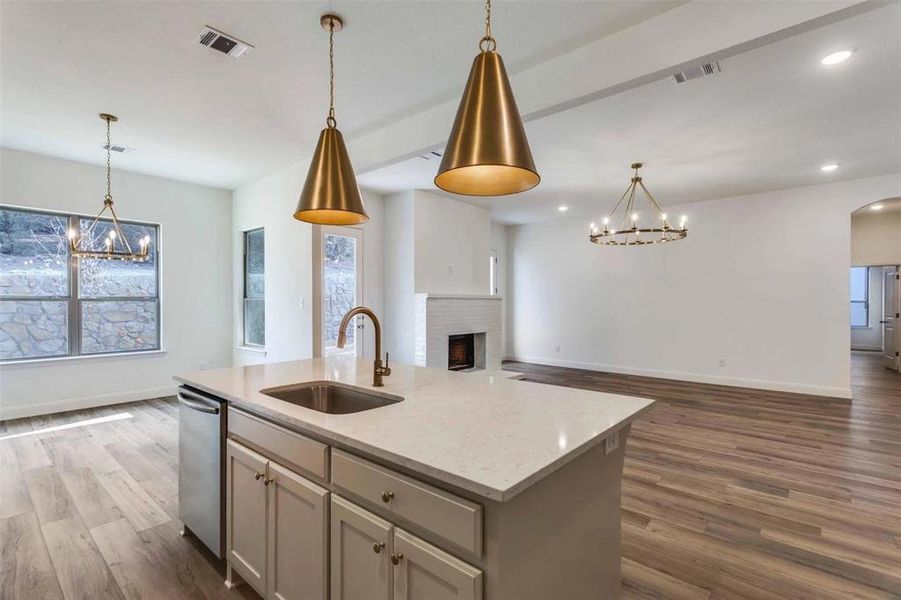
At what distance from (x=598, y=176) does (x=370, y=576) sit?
16.7 ft

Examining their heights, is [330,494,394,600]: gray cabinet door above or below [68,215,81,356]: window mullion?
below

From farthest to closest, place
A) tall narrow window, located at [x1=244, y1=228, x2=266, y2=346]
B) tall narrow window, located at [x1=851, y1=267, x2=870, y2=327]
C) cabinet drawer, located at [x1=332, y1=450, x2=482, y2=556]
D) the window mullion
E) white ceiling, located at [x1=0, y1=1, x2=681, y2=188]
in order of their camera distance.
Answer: tall narrow window, located at [x1=851, y1=267, x2=870, y2=327] < tall narrow window, located at [x1=244, y1=228, x2=266, y2=346] < the window mullion < white ceiling, located at [x1=0, y1=1, x2=681, y2=188] < cabinet drawer, located at [x1=332, y1=450, x2=482, y2=556]

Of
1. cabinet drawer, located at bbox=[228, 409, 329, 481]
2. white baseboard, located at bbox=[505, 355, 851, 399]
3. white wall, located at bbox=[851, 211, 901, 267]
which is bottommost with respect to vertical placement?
white baseboard, located at bbox=[505, 355, 851, 399]

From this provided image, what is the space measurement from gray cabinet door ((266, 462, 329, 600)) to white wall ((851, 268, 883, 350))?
13.2 meters

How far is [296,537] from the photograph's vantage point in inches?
63.8

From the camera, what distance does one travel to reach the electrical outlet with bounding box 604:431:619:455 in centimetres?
158

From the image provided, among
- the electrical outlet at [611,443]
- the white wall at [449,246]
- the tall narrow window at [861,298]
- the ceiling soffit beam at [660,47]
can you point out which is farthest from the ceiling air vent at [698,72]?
the tall narrow window at [861,298]

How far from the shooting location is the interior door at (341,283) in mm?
5766

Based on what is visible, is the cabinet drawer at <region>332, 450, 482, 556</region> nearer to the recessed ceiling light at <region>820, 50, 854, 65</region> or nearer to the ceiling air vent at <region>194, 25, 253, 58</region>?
the ceiling air vent at <region>194, 25, 253, 58</region>

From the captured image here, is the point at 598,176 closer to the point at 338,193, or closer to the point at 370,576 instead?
the point at 338,193

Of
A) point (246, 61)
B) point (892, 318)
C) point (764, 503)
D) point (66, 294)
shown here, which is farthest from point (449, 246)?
point (892, 318)

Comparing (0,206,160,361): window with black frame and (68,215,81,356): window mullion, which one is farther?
(68,215,81,356): window mullion

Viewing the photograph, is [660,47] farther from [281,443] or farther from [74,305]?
[74,305]

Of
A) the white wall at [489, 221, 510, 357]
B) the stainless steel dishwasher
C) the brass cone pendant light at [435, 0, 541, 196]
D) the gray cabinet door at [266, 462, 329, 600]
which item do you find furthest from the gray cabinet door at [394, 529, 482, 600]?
the white wall at [489, 221, 510, 357]
